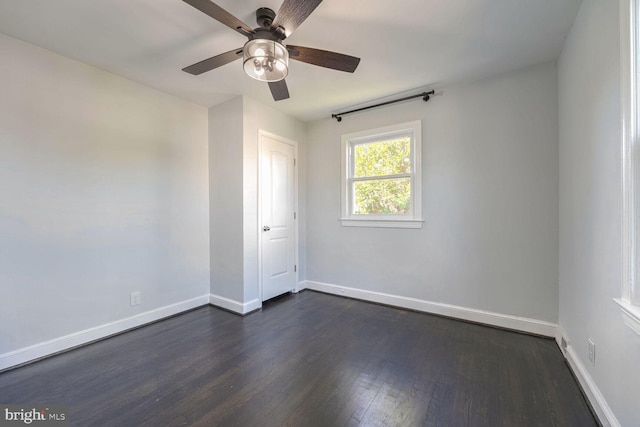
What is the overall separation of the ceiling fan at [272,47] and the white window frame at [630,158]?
1.24 metres

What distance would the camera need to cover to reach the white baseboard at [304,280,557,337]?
2.41 meters

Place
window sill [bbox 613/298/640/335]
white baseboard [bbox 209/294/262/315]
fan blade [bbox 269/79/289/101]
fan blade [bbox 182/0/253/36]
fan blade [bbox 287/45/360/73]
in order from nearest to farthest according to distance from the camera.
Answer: window sill [bbox 613/298/640/335] < fan blade [bbox 182/0/253/36] < fan blade [bbox 287/45/360/73] < fan blade [bbox 269/79/289/101] < white baseboard [bbox 209/294/262/315]

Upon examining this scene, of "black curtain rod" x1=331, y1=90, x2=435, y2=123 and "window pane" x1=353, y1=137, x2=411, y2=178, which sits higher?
"black curtain rod" x1=331, y1=90, x2=435, y2=123

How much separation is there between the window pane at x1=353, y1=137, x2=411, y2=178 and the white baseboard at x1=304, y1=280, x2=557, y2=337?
1556mm

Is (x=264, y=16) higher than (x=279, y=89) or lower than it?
higher

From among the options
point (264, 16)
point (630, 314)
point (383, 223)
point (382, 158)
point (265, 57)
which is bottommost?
point (630, 314)

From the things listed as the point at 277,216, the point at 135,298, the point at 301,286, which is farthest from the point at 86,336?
the point at 301,286

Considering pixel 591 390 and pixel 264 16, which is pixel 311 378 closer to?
pixel 591 390

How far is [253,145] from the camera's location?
10.3ft

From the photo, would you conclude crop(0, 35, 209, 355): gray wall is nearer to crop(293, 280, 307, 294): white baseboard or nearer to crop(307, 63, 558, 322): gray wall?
crop(293, 280, 307, 294): white baseboard

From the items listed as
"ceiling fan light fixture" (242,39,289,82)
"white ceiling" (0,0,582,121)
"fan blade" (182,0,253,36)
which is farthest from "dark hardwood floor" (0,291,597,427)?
"white ceiling" (0,0,582,121)

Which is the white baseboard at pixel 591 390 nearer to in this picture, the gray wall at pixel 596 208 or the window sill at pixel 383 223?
the gray wall at pixel 596 208

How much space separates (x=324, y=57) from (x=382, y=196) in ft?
6.45

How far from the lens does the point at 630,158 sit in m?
1.16
